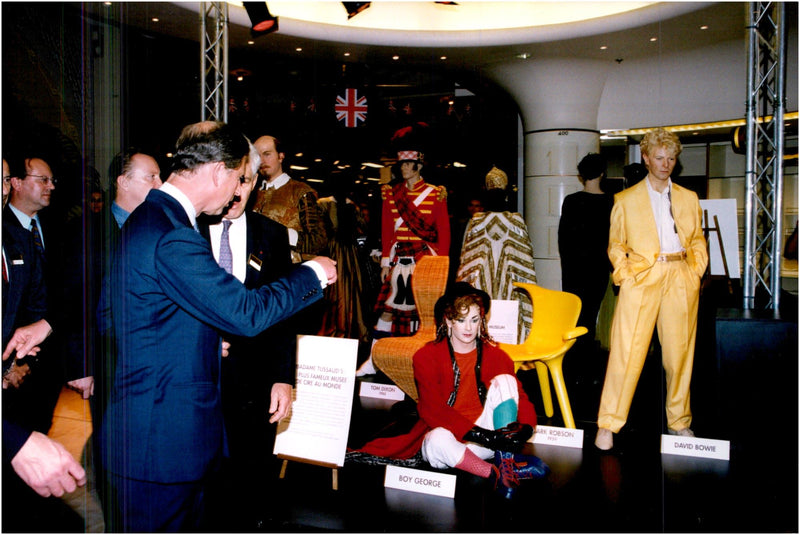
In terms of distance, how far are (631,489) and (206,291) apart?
240 cm

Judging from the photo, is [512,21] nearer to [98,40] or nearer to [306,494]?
[98,40]

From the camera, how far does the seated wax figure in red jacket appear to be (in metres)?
2.97

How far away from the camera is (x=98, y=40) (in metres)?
6.79

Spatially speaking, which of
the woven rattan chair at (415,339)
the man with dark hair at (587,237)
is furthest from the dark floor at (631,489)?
the man with dark hair at (587,237)

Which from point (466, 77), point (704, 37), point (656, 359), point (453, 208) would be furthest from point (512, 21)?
point (656, 359)

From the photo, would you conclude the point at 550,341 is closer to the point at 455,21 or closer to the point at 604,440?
the point at 604,440

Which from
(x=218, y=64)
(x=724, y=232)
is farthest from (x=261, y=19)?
(x=724, y=232)

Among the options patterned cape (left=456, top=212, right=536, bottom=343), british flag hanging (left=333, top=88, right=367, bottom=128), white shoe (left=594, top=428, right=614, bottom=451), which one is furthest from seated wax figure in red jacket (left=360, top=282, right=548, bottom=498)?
british flag hanging (left=333, top=88, right=367, bottom=128)

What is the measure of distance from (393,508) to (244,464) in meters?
1.00

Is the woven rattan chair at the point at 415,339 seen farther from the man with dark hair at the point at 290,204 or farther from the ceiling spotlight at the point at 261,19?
the ceiling spotlight at the point at 261,19

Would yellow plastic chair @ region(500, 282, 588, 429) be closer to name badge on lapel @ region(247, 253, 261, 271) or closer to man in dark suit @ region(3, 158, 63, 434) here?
name badge on lapel @ region(247, 253, 261, 271)

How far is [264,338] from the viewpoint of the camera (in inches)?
90.3

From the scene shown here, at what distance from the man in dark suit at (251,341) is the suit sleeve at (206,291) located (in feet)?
1.29

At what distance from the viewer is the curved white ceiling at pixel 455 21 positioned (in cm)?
632
